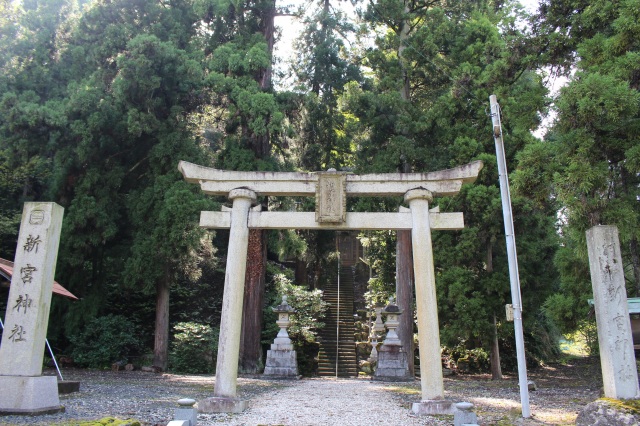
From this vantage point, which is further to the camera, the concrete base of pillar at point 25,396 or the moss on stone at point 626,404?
the concrete base of pillar at point 25,396

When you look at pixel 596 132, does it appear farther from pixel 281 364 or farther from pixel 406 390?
pixel 281 364

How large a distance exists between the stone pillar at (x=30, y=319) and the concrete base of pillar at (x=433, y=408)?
448 cm

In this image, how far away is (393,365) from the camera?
1252cm

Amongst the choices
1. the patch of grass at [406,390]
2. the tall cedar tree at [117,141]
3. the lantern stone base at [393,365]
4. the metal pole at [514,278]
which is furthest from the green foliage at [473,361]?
the metal pole at [514,278]

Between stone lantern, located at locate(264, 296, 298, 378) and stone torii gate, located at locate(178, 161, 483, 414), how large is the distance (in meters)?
6.10

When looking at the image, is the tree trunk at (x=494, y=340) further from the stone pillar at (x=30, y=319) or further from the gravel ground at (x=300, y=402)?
the stone pillar at (x=30, y=319)

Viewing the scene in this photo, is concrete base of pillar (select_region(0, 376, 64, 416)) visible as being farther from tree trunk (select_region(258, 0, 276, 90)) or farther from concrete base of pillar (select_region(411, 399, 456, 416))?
tree trunk (select_region(258, 0, 276, 90))

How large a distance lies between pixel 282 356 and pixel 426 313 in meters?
6.89

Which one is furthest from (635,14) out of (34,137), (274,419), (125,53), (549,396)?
(34,137)

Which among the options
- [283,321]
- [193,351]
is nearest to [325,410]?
[283,321]

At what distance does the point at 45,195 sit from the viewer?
14.3 m

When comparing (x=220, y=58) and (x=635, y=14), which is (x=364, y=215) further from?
(x=220, y=58)

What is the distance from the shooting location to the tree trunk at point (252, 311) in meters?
13.0

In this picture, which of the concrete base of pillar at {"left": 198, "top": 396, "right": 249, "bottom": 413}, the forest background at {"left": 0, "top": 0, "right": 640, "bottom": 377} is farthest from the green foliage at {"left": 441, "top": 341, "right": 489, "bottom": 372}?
the concrete base of pillar at {"left": 198, "top": 396, "right": 249, "bottom": 413}
